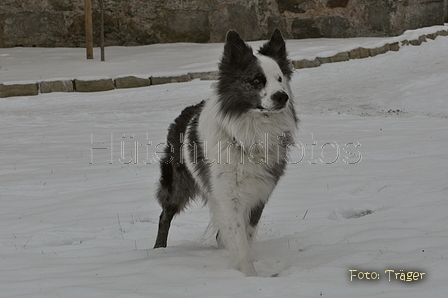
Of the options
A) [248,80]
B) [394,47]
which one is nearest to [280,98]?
[248,80]

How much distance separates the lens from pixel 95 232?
15.9ft

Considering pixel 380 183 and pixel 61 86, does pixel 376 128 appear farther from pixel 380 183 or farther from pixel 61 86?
pixel 61 86

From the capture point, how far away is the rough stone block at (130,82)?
11719 mm

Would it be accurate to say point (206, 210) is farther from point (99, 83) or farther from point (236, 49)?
point (99, 83)

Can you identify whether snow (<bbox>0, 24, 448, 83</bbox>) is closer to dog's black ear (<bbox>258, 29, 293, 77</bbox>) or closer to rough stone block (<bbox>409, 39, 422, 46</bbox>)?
rough stone block (<bbox>409, 39, 422, 46</bbox>)

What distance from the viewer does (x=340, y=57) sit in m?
13.3

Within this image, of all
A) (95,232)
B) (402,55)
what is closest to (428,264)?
(95,232)

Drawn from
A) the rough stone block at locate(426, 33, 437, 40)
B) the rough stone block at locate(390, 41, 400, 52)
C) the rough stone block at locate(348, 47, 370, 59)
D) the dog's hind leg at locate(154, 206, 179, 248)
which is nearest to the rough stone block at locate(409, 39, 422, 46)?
the rough stone block at locate(390, 41, 400, 52)

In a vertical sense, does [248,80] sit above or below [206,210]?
above

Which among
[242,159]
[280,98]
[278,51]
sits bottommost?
[242,159]

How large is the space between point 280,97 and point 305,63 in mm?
9249

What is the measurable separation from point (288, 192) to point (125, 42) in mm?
10433

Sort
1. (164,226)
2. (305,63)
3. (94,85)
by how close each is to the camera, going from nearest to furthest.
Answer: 1. (164,226)
2. (94,85)
3. (305,63)

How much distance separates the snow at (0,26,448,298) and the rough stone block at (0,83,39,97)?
28 centimetres
